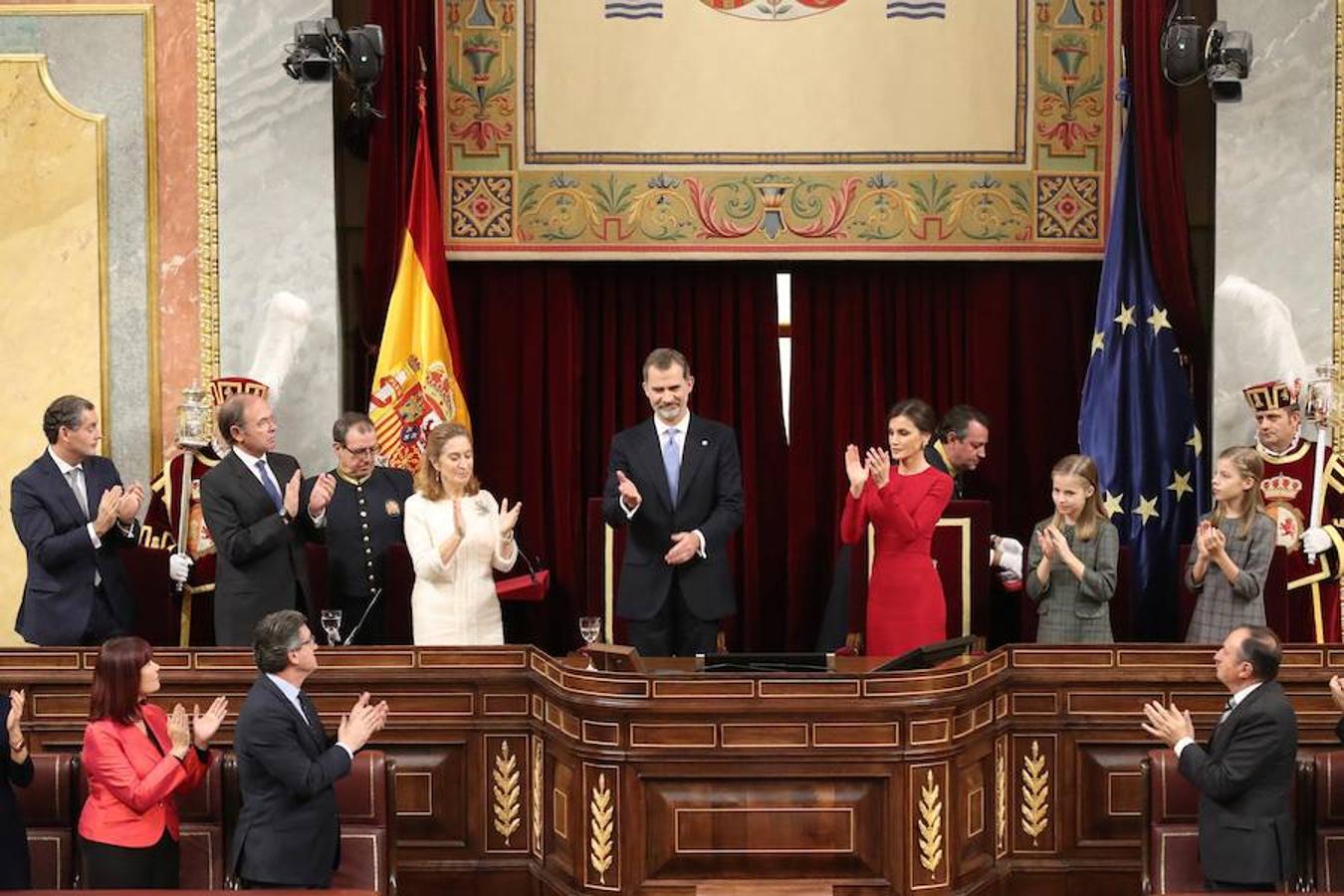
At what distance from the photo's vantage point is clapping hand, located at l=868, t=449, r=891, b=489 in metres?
6.99

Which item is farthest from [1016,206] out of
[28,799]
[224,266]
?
[28,799]

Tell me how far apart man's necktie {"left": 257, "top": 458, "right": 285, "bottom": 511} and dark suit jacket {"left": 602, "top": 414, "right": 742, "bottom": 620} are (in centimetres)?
119

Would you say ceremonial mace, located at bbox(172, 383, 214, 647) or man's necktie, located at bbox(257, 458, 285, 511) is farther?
ceremonial mace, located at bbox(172, 383, 214, 647)

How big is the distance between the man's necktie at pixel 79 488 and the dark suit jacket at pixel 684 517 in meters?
1.94

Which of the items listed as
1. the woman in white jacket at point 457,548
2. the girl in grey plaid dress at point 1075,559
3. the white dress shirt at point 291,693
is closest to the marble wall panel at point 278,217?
the woman in white jacket at point 457,548

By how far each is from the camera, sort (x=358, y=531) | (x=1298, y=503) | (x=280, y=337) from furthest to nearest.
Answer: (x=280, y=337) < (x=1298, y=503) < (x=358, y=531)

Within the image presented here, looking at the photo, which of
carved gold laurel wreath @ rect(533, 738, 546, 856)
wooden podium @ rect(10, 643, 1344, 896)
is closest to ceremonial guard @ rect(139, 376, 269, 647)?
wooden podium @ rect(10, 643, 1344, 896)

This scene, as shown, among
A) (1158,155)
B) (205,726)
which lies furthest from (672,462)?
(1158,155)

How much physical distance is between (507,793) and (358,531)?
1.35 metres

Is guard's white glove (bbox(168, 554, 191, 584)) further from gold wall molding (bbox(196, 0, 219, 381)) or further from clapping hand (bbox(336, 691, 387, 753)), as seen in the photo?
clapping hand (bbox(336, 691, 387, 753))

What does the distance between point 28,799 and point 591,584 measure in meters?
2.99

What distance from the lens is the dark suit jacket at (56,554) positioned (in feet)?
23.9

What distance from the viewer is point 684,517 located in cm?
728

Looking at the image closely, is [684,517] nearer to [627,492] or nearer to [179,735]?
[627,492]
